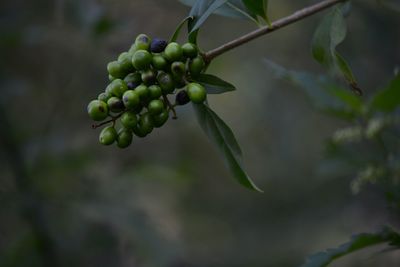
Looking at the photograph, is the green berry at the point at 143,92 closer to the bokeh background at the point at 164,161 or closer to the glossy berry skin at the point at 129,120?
the glossy berry skin at the point at 129,120

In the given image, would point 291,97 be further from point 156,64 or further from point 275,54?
point 156,64

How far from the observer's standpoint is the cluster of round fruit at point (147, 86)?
144 centimetres

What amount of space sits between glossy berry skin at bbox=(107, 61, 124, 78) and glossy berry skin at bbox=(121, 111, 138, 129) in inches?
3.9

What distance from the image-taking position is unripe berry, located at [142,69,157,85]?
1.45 meters

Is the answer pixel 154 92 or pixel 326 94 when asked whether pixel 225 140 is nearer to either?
pixel 154 92

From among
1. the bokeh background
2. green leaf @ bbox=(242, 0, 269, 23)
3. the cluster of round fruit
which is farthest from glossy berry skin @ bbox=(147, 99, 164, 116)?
the bokeh background

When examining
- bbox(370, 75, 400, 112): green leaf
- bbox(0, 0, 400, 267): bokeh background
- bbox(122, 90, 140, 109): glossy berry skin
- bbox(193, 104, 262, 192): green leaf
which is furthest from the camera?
bbox(0, 0, 400, 267): bokeh background

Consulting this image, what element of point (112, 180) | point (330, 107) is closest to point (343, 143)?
point (330, 107)

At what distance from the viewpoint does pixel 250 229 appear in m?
4.65

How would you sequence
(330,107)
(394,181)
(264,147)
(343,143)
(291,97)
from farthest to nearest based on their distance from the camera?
(264,147), (291,97), (343,143), (330,107), (394,181)

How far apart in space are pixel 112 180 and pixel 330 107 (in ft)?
5.27

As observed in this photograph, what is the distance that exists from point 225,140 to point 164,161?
8.60 ft

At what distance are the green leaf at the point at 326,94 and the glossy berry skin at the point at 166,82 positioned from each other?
0.68m

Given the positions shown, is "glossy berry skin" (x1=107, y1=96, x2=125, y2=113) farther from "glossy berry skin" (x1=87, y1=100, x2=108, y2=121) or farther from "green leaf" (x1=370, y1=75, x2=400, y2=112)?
"green leaf" (x1=370, y1=75, x2=400, y2=112)
